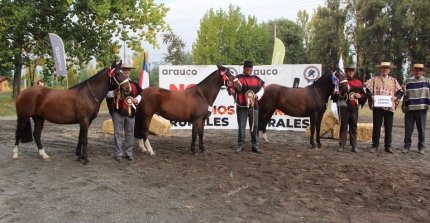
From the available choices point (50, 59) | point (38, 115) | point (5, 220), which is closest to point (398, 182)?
point (5, 220)

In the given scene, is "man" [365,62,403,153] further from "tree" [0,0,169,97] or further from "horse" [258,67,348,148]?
"tree" [0,0,169,97]

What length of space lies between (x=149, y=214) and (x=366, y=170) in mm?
4129

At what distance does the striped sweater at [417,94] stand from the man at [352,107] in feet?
3.26

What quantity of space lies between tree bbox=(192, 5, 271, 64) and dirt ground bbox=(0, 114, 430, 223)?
117 feet

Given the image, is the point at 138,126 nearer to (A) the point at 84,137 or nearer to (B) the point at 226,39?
(A) the point at 84,137

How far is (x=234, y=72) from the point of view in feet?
41.1

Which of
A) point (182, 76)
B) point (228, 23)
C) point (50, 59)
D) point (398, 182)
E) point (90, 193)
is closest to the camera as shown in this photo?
point (90, 193)

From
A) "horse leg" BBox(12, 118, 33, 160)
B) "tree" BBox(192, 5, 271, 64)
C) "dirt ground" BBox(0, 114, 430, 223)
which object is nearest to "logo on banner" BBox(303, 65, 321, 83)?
"dirt ground" BBox(0, 114, 430, 223)

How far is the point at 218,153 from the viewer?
8867 mm

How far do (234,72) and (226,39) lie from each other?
3313 centimetres

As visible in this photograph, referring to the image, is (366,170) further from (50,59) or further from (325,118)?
(50,59)

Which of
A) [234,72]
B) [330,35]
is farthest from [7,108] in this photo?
[330,35]

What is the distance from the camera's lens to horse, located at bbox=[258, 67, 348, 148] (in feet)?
32.0

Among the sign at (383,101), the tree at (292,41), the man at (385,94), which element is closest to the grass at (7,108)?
the man at (385,94)
